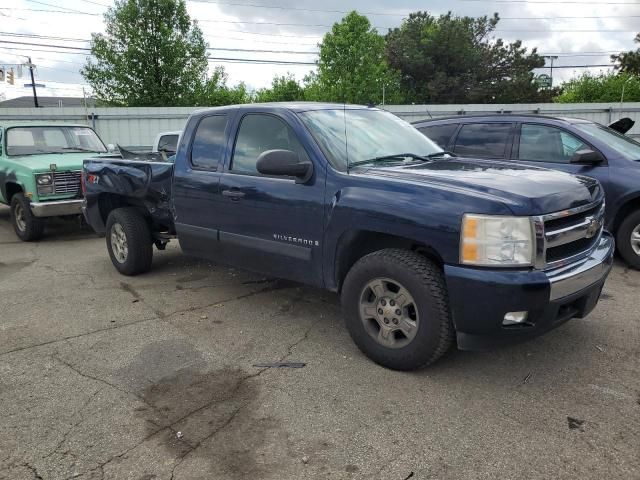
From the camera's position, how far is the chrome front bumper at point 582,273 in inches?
123

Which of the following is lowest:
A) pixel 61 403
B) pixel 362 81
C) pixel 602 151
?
pixel 61 403

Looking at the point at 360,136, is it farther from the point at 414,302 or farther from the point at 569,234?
the point at 569,234

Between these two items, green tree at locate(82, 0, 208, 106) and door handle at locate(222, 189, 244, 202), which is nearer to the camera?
door handle at locate(222, 189, 244, 202)

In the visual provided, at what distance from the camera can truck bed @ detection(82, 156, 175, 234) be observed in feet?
18.0

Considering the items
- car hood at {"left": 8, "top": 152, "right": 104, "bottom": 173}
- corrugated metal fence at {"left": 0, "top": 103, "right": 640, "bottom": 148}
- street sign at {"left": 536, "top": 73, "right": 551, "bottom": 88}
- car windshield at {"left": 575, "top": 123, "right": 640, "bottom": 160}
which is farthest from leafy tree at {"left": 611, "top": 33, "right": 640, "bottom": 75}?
car hood at {"left": 8, "top": 152, "right": 104, "bottom": 173}

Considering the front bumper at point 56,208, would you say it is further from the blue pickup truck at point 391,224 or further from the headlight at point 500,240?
the headlight at point 500,240

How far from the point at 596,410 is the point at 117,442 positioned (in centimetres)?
271

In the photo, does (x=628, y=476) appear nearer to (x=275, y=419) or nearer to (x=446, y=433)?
(x=446, y=433)

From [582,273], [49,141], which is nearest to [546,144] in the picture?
[582,273]

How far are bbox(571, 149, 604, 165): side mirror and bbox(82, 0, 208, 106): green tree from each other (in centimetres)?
2265

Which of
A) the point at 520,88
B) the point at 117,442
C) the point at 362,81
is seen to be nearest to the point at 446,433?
the point at 117,442

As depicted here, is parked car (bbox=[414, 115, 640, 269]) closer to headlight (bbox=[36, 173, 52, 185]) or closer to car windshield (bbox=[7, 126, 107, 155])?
headlight (bbox=[36, 173, 52, 185])

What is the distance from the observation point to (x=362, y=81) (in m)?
32.1

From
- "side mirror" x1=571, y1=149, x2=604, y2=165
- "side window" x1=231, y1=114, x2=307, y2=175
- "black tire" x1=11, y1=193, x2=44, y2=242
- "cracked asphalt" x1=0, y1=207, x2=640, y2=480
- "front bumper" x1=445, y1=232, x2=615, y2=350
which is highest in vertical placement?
"side window" x1=231, y1=114, x2=307, y2=175
